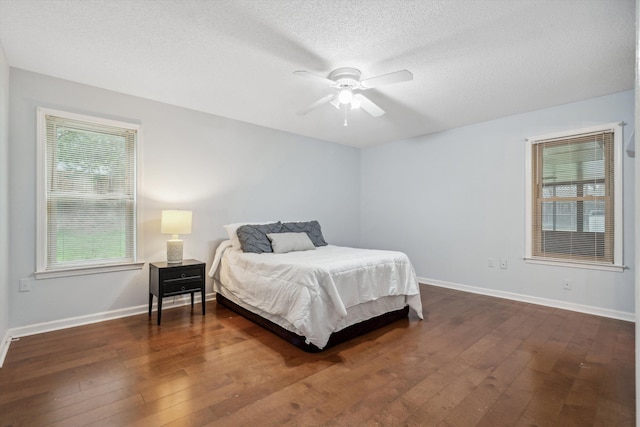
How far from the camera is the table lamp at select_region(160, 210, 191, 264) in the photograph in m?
3.30

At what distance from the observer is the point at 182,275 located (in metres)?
3.22

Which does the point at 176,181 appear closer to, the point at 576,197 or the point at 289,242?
the point at 289,242

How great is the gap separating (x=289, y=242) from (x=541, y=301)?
10.4 feet

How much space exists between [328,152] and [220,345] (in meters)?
3.68

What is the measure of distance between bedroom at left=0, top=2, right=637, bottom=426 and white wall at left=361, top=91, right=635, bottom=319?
1 cm

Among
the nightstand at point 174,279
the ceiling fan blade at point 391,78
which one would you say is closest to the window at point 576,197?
the ceiling fan blade at point 391,78

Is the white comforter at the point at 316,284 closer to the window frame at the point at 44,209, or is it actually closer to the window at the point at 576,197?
the window frame at the point at 44,209

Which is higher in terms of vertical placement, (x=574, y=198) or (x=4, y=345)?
(x=574, y=198)

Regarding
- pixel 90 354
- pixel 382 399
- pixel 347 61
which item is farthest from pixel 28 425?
pixel 347 61

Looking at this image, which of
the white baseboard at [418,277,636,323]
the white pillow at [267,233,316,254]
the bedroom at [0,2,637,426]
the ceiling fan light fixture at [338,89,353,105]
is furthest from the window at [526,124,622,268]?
the white pillow at [267,233,316,254]

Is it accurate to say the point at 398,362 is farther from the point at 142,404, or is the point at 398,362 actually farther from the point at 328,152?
the point at 328,152

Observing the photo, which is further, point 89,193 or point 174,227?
point 174,227

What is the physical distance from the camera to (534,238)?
3.89m

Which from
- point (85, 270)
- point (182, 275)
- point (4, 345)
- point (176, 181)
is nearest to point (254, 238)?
point (182, 275)
